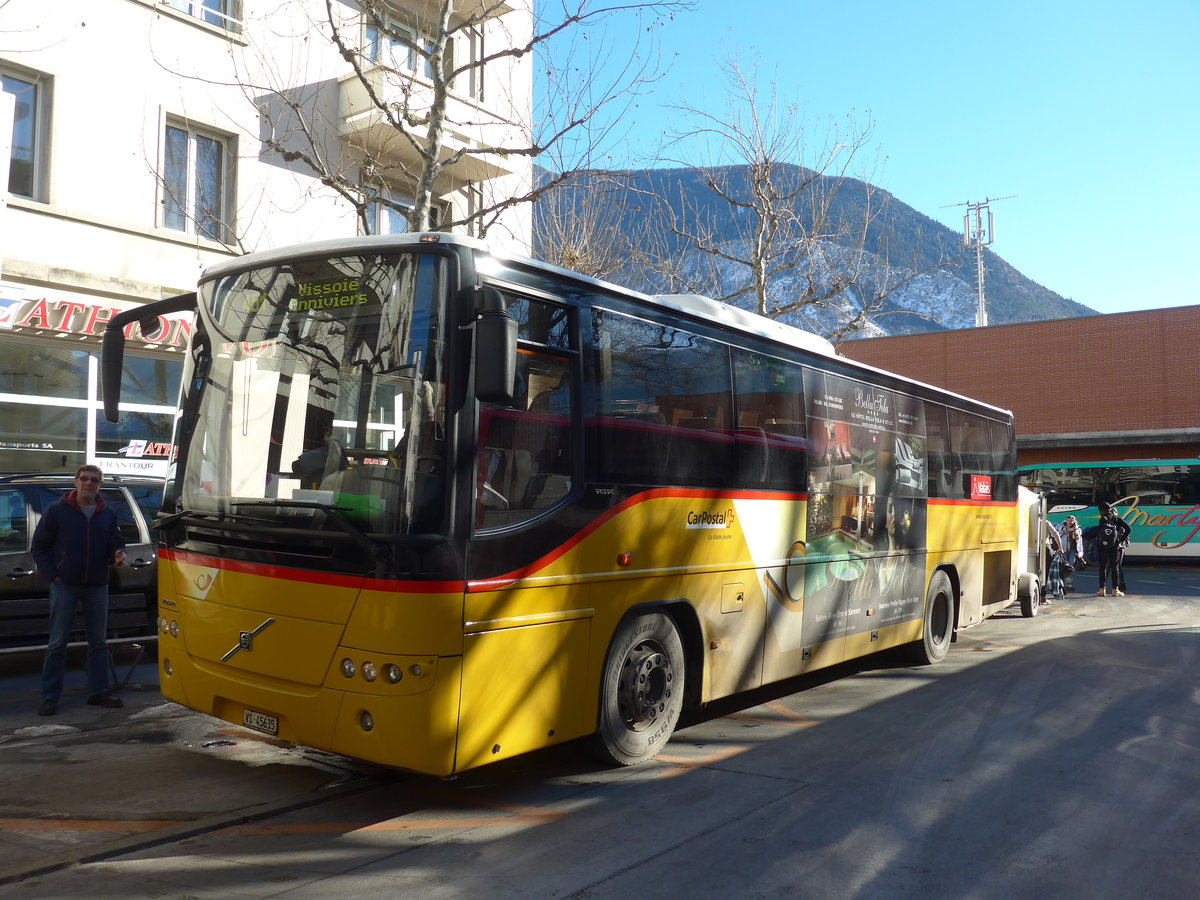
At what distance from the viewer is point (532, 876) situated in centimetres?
451

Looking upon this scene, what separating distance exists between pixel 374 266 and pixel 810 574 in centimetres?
464

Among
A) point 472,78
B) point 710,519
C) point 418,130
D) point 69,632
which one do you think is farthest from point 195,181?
point 710,519

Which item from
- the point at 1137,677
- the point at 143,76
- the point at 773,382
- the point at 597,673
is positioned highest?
the point at 143,76

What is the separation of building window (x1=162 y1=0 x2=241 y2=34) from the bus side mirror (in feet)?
43.0

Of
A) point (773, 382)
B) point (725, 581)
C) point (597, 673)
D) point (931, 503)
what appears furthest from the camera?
point (931, 503)

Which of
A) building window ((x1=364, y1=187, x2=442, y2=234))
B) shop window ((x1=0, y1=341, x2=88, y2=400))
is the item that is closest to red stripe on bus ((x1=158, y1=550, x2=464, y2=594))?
shop window ((x1=0, y1=341, x2=88, y2=400))

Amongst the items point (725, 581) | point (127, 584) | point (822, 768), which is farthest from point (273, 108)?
point (822, 768)

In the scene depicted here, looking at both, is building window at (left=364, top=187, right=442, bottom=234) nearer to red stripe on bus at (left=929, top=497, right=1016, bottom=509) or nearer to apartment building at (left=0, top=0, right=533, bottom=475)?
apartment building at (left=0, top=0, right=533, bottom=475)

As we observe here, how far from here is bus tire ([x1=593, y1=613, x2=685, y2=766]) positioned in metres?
6.18

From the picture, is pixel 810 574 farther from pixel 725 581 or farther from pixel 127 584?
pixel 127 584

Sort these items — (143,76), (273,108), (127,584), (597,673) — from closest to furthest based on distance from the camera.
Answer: (597,673)
(127,584)
(143,76)
(273,108)

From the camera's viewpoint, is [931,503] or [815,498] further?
[931,503]

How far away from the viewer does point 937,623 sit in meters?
11.2

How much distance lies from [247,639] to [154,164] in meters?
11.4
